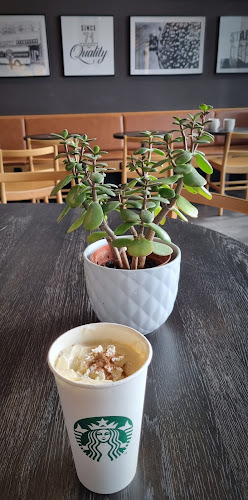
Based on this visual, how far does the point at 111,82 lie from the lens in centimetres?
464

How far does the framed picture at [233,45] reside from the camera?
4.54 metres

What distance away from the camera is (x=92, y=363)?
1.19ft

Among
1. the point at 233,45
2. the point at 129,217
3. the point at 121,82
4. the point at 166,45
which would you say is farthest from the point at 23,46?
the point at 129,217

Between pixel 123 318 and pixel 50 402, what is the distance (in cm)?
16

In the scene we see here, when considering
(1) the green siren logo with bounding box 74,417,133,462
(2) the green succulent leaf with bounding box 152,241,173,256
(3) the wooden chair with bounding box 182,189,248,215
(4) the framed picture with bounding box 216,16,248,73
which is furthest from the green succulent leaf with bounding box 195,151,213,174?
(4) the framed picture with bounding box 216,16,248,73

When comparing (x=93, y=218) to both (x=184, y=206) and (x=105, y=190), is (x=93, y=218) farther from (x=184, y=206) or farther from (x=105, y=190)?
(x=184, y=206)

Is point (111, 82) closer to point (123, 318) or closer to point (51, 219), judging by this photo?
point (51, 219)

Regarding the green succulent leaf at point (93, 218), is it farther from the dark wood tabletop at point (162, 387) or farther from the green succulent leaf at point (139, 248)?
the dark wood tabletop at point (162, 387)

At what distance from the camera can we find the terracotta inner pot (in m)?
0.59

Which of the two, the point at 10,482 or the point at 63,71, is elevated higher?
the point at 63,71

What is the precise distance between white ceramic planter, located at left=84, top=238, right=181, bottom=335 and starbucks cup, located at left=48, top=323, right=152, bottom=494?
0.17 metres

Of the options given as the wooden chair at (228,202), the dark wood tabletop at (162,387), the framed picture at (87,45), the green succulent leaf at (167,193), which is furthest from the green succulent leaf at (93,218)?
the framed picture at (87,45)

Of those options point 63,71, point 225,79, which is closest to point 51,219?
point 63,71

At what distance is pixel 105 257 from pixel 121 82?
457 cm
